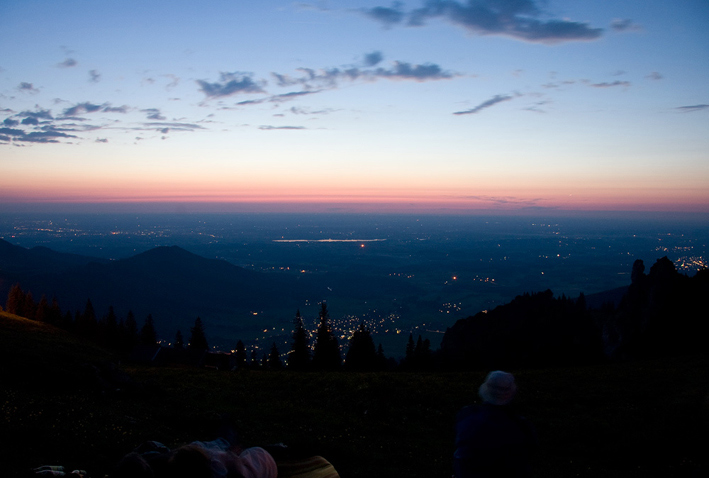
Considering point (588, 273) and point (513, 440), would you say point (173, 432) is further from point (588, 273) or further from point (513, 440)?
point (588, 273)

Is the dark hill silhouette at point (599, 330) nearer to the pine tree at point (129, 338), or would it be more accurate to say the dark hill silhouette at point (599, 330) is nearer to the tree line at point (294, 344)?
the tree line at point (294, 344)

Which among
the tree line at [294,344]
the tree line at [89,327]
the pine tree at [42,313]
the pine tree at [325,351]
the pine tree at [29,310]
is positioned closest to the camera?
the tree line at [294,344]

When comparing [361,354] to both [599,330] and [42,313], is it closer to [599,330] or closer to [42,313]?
[599,330]

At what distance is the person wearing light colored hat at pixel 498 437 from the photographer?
4.76m

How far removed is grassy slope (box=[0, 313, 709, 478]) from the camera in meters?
9.56

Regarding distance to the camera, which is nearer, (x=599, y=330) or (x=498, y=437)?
(x=498, y=437)

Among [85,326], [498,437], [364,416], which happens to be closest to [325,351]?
[364,416]

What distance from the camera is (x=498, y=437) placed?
15.6ft

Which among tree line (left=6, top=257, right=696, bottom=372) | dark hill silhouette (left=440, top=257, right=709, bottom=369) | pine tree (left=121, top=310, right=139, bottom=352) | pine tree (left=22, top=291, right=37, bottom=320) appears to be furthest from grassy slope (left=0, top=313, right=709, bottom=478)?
pine tree (left=22, top=291, right=37, bottom=320)

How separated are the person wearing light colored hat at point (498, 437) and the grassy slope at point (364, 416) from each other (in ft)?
17.9

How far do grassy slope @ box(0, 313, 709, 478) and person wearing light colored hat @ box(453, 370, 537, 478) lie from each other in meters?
5.45

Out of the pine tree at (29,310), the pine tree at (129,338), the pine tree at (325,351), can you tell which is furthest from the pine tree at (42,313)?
the pine tree at (325,351)

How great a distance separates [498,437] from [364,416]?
12.1m

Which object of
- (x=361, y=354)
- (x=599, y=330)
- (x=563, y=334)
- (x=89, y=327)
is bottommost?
(x=361, y=354)
